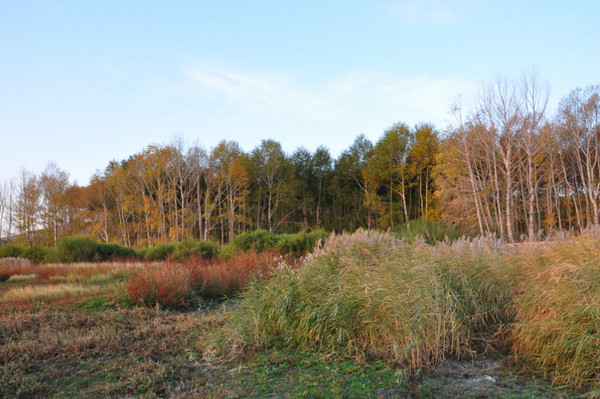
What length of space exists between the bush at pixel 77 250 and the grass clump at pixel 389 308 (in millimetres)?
14533

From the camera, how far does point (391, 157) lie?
32.2 metres

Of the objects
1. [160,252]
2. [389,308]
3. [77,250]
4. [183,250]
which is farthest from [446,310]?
[77,250]

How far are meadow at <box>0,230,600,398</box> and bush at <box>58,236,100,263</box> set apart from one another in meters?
12.0

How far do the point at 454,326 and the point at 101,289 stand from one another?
7.89 m

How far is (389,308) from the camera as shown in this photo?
4.28m

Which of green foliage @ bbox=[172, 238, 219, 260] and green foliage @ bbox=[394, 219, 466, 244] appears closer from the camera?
green foliage @ bbox=[394, 219, 466, 244]

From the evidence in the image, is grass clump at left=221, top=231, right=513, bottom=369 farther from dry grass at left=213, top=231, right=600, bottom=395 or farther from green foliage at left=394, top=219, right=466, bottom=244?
green foliage at left=394, top=219, right=466, bottom=244

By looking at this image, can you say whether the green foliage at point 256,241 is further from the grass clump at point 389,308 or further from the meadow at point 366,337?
the grass clump at point 389,308

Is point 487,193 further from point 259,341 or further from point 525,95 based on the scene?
point 259,341

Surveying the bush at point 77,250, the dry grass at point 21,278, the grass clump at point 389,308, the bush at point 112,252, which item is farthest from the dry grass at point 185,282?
the bush at point 77,250

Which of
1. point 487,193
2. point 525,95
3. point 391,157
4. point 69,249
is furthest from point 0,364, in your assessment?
point 391,157

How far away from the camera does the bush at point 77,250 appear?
55.3ft

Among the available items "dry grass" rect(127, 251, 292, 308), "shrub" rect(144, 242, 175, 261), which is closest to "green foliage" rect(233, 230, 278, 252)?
"shrub" rect(144, 242, 175, 261)

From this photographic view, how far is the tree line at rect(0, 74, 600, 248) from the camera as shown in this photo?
2227 cm
